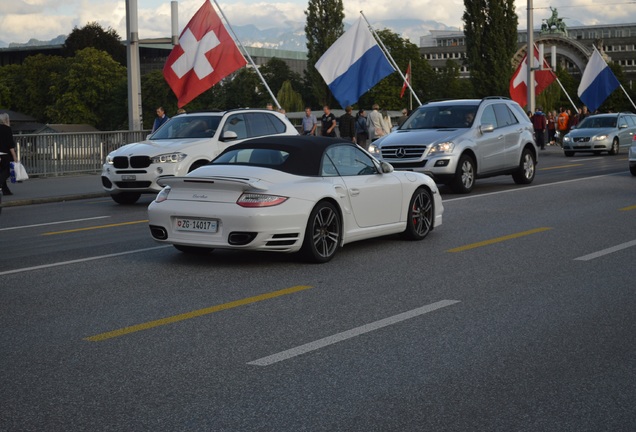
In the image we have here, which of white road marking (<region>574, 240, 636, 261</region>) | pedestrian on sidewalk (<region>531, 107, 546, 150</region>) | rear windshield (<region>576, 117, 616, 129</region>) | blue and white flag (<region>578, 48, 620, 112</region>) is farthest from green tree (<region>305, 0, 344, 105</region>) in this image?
white road marking (<region>574, 240, 636, 261</region>)

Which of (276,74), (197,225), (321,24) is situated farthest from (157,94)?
(197,225)

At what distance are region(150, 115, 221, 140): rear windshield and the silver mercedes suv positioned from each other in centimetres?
347

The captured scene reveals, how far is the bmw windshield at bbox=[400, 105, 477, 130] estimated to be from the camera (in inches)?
878

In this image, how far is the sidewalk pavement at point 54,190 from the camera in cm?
2220

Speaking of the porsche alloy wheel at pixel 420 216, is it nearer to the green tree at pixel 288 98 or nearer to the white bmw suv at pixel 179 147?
the white bmw suv at pixel 179 147

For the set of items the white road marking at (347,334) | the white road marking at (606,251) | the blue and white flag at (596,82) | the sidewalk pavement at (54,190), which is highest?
the blue and white flag at (596,82)

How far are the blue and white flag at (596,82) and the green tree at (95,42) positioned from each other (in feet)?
235

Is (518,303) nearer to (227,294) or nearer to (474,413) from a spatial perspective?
(227,294)

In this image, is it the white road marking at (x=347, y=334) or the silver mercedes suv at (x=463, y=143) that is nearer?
the white road marking at (x=347, y=334)

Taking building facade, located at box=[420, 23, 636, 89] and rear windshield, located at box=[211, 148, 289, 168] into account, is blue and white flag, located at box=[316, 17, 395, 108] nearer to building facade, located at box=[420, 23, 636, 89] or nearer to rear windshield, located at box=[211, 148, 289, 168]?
rear windshield, located at box=[211, 148, 289, 168]

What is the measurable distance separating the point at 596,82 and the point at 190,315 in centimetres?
4248

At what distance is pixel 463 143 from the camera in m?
21.4

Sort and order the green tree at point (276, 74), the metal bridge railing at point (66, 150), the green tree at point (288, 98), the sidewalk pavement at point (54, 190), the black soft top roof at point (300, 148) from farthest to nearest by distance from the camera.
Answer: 1. the green tree at point (276, 74)
2. the green tree at point (288, 98)
3. the metal bridge railing at point (66, 150)
4. the sidewalk pavement at point (54, 190)
5. the black soft top roof at point (300, 148)

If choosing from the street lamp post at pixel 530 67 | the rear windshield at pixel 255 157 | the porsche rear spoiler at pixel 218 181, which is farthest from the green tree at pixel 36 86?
the porsche rear spoiler at pixel 218 181
